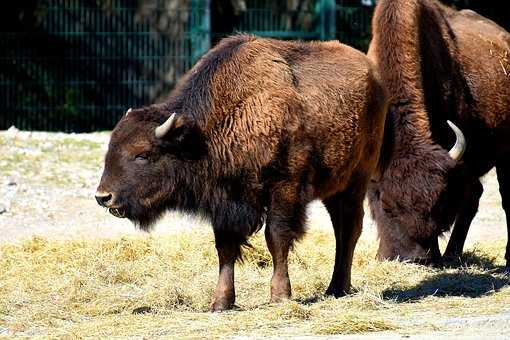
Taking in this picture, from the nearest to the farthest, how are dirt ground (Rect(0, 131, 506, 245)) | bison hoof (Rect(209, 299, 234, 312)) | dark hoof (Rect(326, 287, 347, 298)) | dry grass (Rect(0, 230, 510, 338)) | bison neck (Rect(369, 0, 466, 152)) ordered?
dry grass (Rect(0, 230, 510, 338)), bison hoof (Rect(209, 299, 234, 312)), dark hoof (Rect(326, 287, 347, 298)), bison neck (Rect(369, 0, 466, 152)), dirt ground (Rect(0, 131, 506, 245))

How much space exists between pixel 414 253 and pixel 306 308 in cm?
226

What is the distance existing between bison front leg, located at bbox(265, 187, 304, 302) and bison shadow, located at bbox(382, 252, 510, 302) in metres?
0.95

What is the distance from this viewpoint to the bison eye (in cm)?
811

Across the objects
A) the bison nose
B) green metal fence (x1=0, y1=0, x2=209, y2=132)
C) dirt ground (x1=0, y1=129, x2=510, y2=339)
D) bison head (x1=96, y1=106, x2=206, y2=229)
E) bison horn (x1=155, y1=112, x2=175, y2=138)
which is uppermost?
bison horn (x1=155, y1=112, x2=175, y2=138)

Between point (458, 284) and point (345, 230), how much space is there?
1.12m

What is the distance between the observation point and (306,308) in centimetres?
795

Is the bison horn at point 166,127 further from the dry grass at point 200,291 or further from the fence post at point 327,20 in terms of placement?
the fence post at point 327,20

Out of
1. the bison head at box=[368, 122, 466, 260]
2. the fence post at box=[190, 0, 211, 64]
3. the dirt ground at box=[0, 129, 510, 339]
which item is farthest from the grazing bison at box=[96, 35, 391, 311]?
the fence post at box=[190, 0, 211, 64]

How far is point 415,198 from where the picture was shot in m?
9.83

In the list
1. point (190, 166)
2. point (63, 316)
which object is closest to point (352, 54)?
point (190, 166)

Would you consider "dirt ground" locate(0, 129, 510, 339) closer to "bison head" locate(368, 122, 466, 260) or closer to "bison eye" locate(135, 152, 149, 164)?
"bison head" locate(368, 122, 466, 260)

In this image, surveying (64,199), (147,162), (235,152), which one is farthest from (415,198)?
(64,199)

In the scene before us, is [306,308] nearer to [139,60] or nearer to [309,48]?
[309,48]

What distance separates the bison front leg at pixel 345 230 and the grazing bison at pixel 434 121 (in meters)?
0.93
